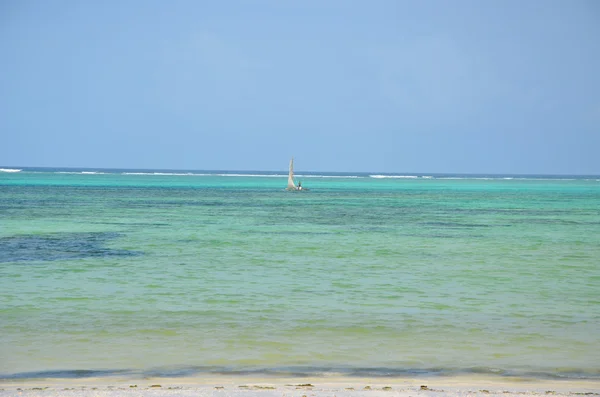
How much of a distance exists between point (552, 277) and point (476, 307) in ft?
14.8

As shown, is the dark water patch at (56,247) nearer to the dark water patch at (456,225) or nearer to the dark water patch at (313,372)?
the dark water patch at (313,372)

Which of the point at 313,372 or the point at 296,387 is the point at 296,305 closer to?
the point at 313,372

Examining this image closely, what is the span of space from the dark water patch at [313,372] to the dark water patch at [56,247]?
10294 mm

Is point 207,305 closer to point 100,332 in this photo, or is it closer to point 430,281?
point 100,332

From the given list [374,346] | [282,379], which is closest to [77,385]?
[282,379]

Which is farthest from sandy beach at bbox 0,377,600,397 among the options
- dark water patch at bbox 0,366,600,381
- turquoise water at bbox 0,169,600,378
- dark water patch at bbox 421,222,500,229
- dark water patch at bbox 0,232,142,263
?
dark water patch at bbox 421,222,500,229

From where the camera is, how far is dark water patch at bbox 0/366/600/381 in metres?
8.36

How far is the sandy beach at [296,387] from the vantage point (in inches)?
285

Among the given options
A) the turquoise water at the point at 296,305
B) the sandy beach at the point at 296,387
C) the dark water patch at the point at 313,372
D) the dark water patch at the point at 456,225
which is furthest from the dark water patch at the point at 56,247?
the dark water patch at the point at 456,225

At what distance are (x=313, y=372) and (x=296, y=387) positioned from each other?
97 centimetres

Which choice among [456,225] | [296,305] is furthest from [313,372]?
[456,225]

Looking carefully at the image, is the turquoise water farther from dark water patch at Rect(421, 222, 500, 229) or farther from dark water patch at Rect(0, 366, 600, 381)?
dark water patch at Rect(421, 222, 500, 229)

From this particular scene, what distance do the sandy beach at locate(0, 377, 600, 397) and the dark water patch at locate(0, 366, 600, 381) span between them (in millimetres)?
188

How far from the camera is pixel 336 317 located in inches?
454
